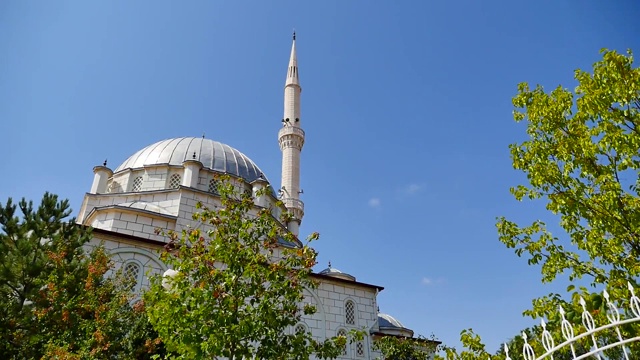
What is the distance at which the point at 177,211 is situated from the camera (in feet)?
50.9

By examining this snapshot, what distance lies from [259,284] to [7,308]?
5451mm

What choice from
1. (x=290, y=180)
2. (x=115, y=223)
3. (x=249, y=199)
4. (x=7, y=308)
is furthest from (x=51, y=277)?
(x=290, y=180)

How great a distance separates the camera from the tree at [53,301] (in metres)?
8.09

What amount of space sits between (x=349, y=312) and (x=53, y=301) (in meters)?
9.72

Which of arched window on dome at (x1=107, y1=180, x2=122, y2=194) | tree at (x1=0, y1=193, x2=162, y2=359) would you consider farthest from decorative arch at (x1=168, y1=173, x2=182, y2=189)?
tree at (x1=0, y1=193, x2=162, y2=359)

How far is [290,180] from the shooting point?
77.8 feet

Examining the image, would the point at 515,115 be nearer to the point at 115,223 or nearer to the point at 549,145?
the point at 549,145

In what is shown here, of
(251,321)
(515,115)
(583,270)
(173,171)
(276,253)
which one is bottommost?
(251,321)

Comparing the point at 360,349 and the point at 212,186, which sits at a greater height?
the point at 212,186

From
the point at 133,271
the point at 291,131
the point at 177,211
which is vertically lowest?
the point at 133,271

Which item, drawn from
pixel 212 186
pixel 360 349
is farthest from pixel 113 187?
pixel 360 349

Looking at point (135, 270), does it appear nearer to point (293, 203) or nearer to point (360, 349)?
point (360, 349)

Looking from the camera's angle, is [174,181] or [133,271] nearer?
[133,271]

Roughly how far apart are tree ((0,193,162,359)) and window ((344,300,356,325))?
7994 millimetres
